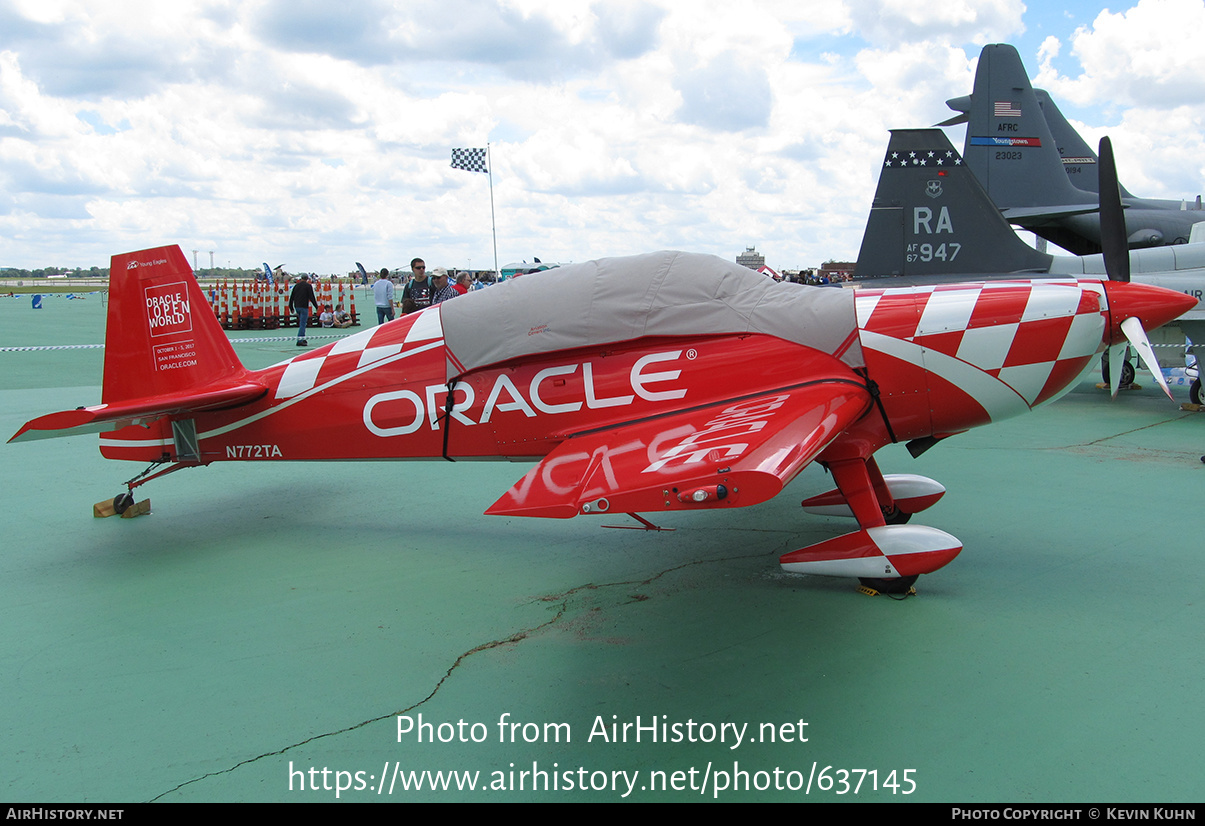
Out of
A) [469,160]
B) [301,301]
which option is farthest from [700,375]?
[469,160]

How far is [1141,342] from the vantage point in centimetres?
414

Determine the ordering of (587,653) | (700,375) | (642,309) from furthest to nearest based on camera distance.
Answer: (642,309) → (700,375) → (587,653)

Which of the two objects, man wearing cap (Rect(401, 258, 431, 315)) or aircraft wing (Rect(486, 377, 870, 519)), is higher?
man wearing cap (Rect(401, 258, 431, 315))

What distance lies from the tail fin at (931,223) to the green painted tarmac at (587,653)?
4961mm

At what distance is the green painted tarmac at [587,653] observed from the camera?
2.71 m

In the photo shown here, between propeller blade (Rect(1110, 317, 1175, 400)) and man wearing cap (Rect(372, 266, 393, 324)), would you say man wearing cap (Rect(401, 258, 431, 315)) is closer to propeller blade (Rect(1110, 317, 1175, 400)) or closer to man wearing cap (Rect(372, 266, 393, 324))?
man wearing cap (Rect(372, 266, 393, 324))

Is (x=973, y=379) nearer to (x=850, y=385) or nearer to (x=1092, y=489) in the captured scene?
(x=850, y=385)

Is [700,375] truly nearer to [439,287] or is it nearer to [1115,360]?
[1115,360]

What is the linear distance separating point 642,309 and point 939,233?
24.6ft

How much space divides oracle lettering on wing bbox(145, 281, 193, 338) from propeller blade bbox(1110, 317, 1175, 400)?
5.92 meters

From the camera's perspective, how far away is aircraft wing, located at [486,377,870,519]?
3.05 m

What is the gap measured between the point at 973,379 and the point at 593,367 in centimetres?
211

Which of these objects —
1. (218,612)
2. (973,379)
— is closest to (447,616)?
(218,612)

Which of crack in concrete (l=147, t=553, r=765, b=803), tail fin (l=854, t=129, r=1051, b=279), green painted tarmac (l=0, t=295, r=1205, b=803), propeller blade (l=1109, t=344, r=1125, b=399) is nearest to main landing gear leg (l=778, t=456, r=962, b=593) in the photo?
green painted tarmac (l=0, t=295, r=1205, b=803)
